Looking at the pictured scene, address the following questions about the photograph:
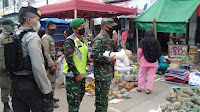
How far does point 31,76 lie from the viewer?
2.07m

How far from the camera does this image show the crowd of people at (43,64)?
6.48 ft

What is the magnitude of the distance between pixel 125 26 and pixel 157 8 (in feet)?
18.2

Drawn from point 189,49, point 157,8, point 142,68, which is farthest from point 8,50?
point 189,49

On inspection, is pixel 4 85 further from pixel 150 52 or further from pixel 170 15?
pixel 170 15

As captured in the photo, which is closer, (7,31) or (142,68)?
(7,31)

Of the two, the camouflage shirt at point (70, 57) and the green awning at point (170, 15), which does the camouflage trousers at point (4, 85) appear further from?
the green awning at point (170, 15)

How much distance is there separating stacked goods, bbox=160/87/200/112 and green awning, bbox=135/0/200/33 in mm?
3287

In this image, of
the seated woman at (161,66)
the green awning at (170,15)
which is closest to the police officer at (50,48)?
the seated woman at (161,66)

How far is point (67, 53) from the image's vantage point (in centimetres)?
261

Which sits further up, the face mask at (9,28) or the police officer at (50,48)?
the face mask at (9,28)

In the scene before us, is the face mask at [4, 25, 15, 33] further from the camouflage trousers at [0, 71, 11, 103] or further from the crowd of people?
the camouflage trousers at [0, 71, 11, 103]

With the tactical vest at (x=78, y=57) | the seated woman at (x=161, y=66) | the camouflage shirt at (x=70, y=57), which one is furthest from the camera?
the seated woman at (x=161, y=66)

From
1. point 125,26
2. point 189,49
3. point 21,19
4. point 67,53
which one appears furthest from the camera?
point 125,26

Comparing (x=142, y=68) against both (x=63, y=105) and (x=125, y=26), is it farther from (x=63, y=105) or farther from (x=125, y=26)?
(x=125, y=26)
